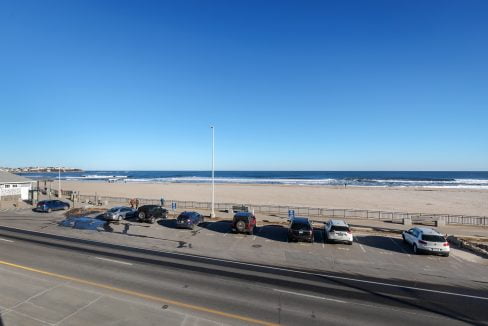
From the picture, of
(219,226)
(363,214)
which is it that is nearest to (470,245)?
(363,214)

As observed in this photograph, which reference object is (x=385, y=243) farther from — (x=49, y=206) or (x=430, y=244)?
(x=49, y=206)

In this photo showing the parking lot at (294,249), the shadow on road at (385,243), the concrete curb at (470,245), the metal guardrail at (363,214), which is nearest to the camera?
the parking lot at (294,249)

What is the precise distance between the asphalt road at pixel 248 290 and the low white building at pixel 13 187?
3152 centimetres

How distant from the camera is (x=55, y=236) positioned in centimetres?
2217

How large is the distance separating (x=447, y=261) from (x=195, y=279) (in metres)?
15.5

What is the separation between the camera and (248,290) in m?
12.5

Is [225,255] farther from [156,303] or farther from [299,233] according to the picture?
[156,303]

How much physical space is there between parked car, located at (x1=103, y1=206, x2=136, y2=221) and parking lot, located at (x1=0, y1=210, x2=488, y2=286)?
3.95 ft

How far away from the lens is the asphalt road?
10.3 metres

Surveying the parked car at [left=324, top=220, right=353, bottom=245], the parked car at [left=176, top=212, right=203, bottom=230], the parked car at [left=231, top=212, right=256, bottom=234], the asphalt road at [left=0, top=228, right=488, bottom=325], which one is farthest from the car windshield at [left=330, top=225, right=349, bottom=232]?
the parked car at [left=176, top=212, right=203, bottom=230]

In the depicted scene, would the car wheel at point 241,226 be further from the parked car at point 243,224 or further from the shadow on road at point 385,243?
the shadow on road at point 385,243

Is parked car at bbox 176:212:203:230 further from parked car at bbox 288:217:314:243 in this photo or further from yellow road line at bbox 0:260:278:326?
yellow road line at bbox 0:260:278:326

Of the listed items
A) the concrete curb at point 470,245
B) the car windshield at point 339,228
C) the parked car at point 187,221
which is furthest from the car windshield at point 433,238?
the parked car at point 187,221

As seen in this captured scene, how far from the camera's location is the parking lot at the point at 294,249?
1628 cm
